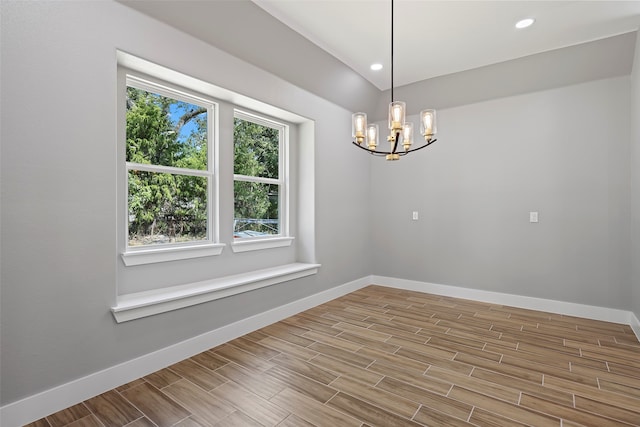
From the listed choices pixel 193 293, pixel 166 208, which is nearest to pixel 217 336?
pixel 193 293

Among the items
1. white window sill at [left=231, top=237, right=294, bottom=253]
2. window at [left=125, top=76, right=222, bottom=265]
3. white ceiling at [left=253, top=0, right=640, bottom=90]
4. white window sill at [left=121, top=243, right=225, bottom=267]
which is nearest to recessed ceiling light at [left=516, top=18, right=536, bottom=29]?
white ceiling at [left=253, top=0, right=640, bottom=90]

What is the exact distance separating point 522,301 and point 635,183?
1763 millimetres

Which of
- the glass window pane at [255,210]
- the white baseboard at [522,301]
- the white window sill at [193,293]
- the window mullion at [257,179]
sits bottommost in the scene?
the white baseboard at [522,301]

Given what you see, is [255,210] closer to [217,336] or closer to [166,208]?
[166,208]

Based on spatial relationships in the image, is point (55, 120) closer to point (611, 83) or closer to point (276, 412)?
point (276, 412)

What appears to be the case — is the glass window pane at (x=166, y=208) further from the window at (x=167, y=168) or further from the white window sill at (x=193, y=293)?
the white window sill at (x=193, y=293)

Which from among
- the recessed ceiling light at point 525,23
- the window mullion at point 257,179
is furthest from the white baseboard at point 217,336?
the recessed ceiling light at point 525,23

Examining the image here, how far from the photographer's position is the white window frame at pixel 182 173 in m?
2.61

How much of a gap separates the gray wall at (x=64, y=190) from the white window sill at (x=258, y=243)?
101 cm

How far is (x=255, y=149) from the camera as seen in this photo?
3.77 meters

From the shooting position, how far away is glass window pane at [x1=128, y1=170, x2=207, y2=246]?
8.87ft

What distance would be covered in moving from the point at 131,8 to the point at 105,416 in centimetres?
271

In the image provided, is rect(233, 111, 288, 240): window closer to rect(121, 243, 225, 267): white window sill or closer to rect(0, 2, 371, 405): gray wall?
rect(121, 243, 225, 267): white window sill

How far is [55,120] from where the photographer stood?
195 cm
